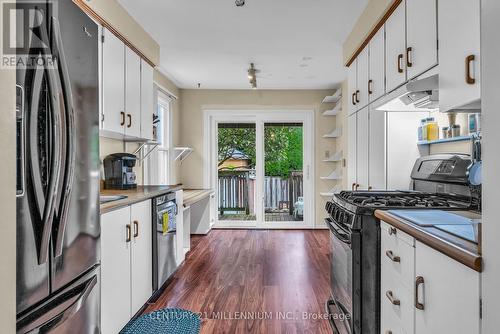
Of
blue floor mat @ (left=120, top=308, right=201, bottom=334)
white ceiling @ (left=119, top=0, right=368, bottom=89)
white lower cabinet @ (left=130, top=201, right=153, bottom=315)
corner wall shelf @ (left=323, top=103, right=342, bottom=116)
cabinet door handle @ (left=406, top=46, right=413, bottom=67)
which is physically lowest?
blue floor mat @ (left=120, top=308, right=201, bottom=334)

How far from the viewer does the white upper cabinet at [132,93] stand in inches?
106

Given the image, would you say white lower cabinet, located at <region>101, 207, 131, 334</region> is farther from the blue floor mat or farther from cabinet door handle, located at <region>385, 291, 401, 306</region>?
cabinet door handle, located at <region>385, 291, 401, 306</region>

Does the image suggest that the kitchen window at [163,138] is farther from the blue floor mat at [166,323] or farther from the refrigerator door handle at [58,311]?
the refrigerator door handle at [58,311]

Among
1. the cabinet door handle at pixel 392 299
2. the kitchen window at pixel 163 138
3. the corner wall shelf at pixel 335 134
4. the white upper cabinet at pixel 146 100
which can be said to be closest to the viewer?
the cabinet door handle at pixel 392 299

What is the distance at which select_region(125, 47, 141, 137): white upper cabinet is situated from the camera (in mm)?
2681

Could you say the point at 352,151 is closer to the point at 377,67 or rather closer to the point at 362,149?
the point at 362,149

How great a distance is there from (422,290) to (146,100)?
113 inches

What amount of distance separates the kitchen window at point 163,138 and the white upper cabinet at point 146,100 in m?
0.95

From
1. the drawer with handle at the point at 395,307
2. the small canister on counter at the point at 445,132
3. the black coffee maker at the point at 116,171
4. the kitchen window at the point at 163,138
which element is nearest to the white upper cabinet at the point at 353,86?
the small canister on counter at the point at 445,132

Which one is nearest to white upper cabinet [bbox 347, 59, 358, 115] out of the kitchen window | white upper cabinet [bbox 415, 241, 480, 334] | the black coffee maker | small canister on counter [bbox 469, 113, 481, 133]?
small canister on counter [bbox 469, 113, 481, 133]

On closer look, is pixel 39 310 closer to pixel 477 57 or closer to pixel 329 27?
pixel 477 57

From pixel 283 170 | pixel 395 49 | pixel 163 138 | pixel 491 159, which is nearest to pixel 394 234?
pixel 491 159

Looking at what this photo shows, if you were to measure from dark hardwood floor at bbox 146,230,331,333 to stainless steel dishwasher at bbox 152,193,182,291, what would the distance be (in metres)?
0.18

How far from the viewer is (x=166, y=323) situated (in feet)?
7.48
